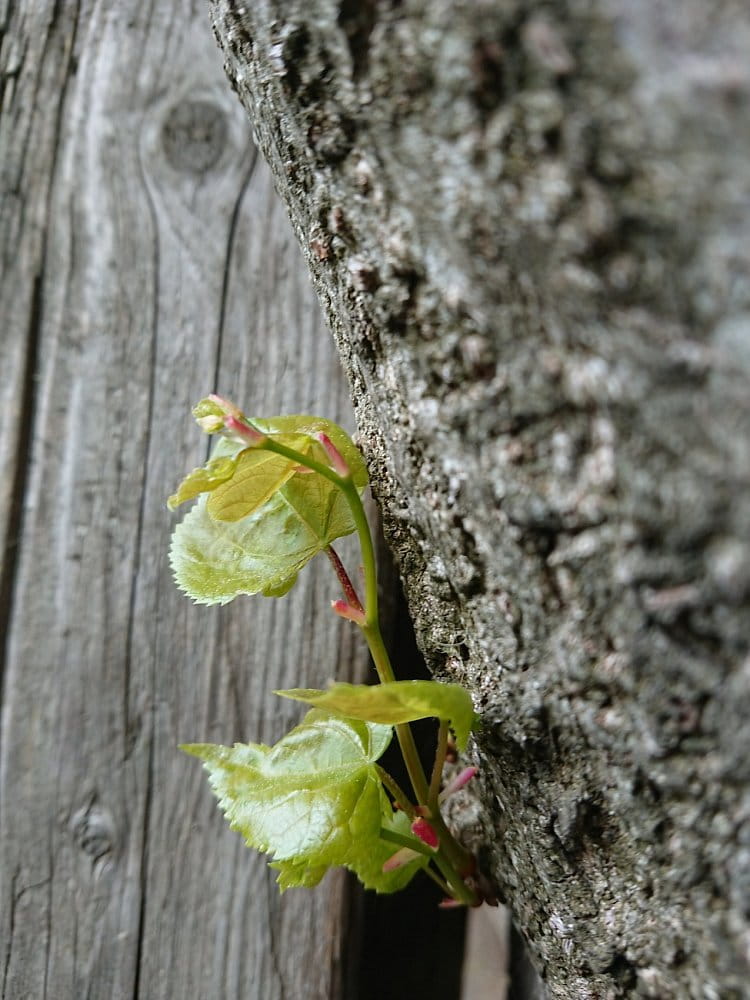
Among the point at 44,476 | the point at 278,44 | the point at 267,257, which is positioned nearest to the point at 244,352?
the point at 267,257

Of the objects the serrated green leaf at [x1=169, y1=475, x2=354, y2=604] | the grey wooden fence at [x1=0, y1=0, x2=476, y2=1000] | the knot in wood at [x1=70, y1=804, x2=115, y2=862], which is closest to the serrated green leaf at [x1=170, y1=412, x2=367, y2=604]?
the serrated green leaf at [x1=169, y1=475, x2=354, y2=604]

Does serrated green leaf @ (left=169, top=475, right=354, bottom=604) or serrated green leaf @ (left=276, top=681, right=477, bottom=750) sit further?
serrated green leaf @ (left=169, top=475, right=354, bottom=604)

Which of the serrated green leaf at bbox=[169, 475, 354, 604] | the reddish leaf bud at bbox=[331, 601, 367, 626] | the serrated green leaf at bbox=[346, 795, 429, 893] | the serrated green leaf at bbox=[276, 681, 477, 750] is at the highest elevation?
the serrated green leaf at bbox=[169, 475, 354, 604]

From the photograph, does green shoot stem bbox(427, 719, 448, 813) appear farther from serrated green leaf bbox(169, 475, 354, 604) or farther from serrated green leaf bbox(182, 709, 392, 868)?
serrated green leaf bbox(169, 475, 354, 604)

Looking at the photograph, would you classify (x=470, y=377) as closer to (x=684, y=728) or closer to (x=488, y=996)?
(x=684, y=728)

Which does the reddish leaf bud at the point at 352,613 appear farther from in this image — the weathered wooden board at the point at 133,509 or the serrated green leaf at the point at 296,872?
the weathered wooden board at the point at 133,509
